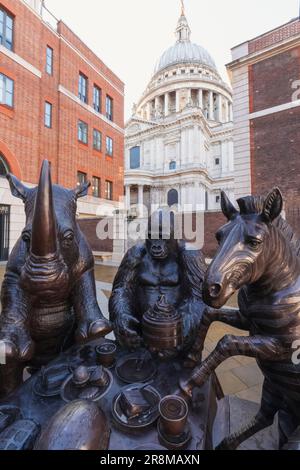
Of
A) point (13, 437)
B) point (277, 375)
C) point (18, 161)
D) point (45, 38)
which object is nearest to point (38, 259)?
point (13, 437)

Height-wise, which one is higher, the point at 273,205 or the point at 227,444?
the point at 273,205

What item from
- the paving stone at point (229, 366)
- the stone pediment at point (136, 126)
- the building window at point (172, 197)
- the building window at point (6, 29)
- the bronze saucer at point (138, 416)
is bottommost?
the paving stone at point (229, 366)

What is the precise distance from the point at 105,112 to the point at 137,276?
70.9 feet

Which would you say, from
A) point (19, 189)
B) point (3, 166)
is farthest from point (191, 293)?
point (3, 166)

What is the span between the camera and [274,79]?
11.4 m

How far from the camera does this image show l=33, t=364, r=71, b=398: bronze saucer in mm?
1138

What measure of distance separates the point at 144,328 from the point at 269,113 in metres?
13.2

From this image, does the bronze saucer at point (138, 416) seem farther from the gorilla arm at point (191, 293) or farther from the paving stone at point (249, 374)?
the paving stone at point (249, 374)

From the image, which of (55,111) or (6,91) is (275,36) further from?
(6,91)

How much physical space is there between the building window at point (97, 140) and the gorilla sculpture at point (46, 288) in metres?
19.2

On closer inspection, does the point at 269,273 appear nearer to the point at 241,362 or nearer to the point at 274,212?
the point at 274,212

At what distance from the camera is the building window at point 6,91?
12500 mm

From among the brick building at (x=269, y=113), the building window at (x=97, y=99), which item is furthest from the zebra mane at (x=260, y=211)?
the building window at (x=97, y=99)

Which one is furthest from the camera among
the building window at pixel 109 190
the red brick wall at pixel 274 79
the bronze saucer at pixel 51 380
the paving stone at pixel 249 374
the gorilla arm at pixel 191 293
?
the building window at pixel 109 190
